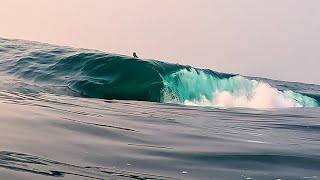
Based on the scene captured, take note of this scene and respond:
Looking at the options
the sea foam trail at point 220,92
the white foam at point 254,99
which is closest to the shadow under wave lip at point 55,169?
the sea foam trail at point 220,92

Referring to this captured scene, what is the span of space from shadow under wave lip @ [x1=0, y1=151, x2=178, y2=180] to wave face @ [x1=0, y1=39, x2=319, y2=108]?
1167 centimetres

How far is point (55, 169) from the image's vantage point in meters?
3.63

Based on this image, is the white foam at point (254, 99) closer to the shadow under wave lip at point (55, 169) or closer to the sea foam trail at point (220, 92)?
the sea foam trail at point (220, 92)

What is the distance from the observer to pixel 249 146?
5.98 m

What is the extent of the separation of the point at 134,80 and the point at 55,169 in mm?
14500

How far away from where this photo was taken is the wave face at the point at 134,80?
17109 mm

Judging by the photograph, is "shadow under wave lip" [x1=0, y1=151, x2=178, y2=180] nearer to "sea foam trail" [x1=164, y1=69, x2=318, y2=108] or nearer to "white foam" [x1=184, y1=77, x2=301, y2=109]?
"sea foam trail" [x1=164, y1=69, x2=318, y2=108]

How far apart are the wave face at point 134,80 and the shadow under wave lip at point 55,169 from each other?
11665 millimetres

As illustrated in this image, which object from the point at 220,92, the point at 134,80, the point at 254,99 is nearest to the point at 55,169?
the point at 134,80

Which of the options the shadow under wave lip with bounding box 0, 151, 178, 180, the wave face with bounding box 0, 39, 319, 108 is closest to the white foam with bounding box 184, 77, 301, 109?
the wave face with bounding box 0, 39, 319, 108

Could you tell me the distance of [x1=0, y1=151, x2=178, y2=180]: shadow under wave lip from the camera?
349 cm

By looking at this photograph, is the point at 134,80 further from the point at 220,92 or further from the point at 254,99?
the point at 254,99

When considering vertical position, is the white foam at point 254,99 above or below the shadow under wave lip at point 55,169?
above

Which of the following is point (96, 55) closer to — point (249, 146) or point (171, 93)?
point (171, 93)
